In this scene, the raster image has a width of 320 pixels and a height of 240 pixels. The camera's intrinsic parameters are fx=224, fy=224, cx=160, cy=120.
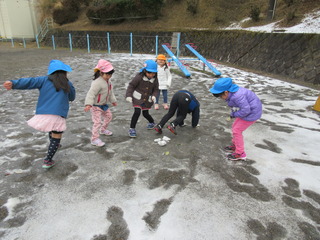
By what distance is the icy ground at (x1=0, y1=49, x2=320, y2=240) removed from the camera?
205 cm

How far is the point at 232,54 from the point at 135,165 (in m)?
11.5

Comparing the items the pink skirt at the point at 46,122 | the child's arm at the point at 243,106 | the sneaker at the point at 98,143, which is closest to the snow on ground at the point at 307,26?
the child's arm at the point at 243,106

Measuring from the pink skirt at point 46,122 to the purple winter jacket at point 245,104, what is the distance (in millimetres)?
2243

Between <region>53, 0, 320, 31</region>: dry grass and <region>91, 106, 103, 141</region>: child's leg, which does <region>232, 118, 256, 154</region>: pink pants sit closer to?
<region>91, 106, 103, 141</region>: child's leg

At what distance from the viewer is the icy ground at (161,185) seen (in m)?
2.05

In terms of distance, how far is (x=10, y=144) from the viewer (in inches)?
137

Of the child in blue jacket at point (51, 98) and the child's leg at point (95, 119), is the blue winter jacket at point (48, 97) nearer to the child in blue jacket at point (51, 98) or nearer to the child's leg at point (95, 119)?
the child in blue jacket at point (51, 98)

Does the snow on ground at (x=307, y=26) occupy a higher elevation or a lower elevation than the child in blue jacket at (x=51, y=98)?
higher

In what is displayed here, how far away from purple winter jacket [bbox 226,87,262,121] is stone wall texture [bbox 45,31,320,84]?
651cm

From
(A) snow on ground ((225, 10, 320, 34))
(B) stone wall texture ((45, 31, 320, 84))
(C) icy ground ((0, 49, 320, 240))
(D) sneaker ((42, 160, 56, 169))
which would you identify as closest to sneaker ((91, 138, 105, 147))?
(C) icy ground ((0, 49, 320, 240))

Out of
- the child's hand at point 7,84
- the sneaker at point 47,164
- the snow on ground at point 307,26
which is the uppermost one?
the snow on ground at point 307,26

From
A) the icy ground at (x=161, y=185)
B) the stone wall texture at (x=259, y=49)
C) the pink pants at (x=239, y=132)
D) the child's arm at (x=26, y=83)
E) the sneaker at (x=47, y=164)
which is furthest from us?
the stone wall texture at (x=259, y=49)

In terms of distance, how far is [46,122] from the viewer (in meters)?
2.69

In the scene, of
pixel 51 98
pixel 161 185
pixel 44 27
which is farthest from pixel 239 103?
pixel 44 27
